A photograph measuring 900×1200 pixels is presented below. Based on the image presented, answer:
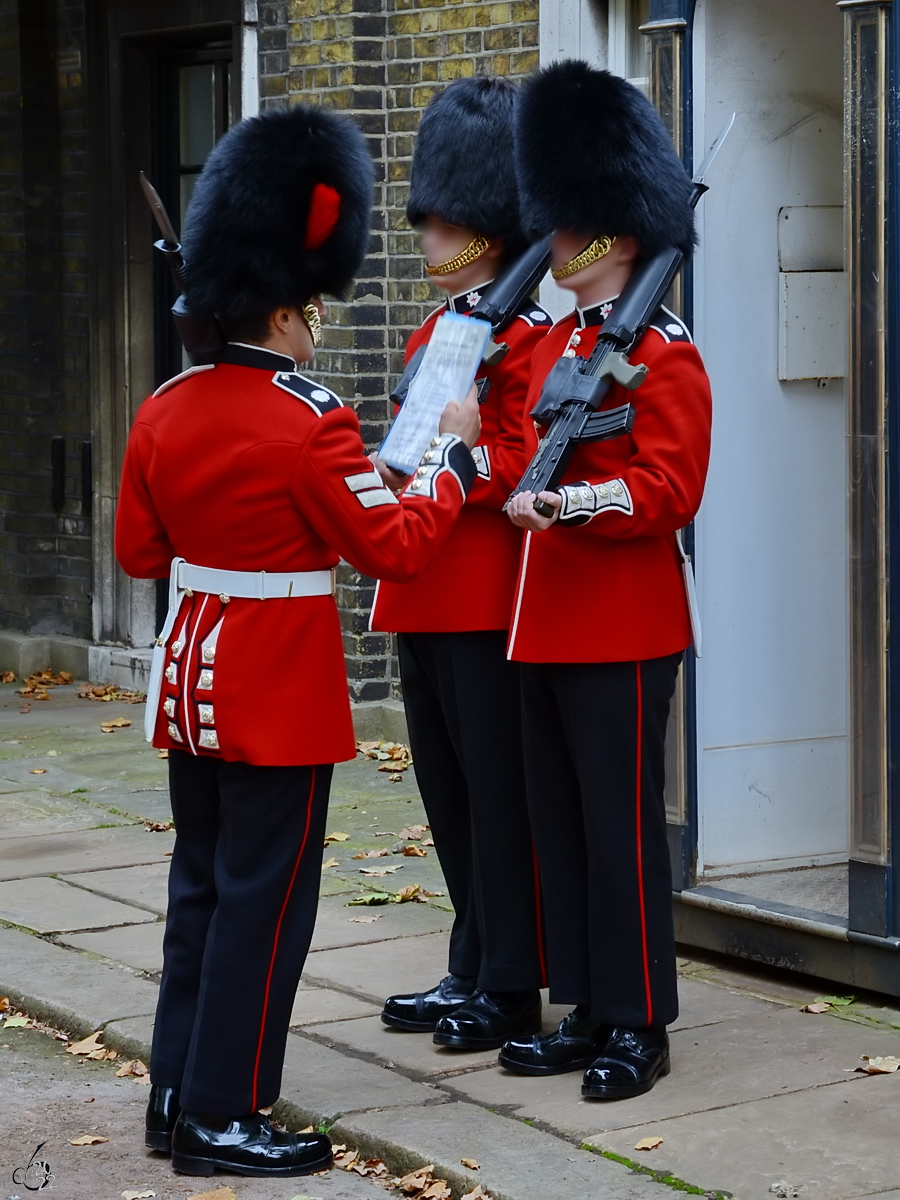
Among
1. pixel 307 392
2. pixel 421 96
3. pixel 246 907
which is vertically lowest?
pixel 246 907

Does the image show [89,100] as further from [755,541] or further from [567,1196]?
[567,1196]

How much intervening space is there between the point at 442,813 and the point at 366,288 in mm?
3832

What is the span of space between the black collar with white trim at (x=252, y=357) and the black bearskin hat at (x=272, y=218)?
7 cm

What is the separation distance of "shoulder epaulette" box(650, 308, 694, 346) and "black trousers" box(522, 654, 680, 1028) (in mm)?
648

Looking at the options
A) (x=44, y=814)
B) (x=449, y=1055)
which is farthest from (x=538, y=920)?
(x=44, y=814)

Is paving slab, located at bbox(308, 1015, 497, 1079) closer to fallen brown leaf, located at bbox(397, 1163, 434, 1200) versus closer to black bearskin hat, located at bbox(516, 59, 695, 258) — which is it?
fallen brown leaf, located at bbox(397, 1163, 434, 1200)

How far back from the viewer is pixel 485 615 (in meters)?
4.49

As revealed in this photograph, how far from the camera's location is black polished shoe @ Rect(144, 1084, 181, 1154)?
161 inches

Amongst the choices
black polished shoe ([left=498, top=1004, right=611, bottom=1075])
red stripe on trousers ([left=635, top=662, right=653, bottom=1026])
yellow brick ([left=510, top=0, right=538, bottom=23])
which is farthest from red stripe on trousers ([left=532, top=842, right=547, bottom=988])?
yellow brick ([left=510, top=0, right=538, bottom=23])

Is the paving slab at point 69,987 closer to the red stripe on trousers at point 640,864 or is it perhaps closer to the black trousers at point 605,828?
the black trousers at point 605,828

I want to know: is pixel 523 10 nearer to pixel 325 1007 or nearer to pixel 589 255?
pixel 589 255

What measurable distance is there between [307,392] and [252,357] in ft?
0.41

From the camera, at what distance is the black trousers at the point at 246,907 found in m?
3.90

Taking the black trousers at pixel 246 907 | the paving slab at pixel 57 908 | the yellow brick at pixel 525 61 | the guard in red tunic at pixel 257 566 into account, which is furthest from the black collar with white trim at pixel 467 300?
the yellow brick at pixel 525 61
